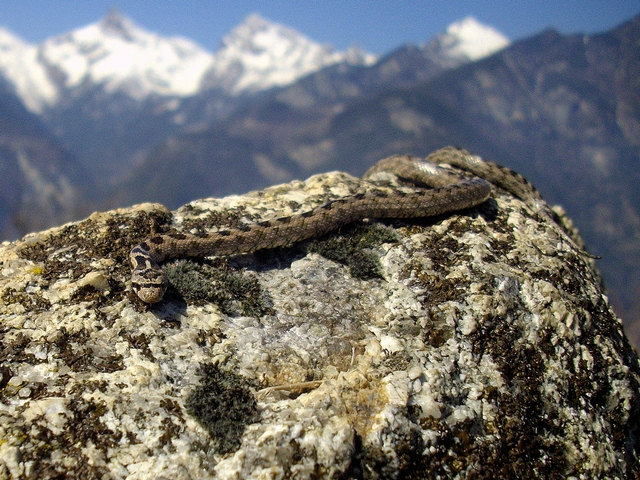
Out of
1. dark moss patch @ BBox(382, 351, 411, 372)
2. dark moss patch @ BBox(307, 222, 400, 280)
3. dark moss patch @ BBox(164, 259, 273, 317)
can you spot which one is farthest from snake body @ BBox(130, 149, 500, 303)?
dark moss patch @ BBox(382, 351, 411, 372)

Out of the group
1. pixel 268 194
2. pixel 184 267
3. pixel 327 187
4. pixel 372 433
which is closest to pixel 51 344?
pixel 184 267

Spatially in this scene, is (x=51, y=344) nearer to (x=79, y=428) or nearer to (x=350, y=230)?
(x=79, y=428)

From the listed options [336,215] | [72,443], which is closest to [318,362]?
[72,443]

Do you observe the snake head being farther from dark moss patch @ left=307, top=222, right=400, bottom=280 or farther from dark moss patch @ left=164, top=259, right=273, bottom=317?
dark moss patch @ left=307, top=222, right=400, bottom=280

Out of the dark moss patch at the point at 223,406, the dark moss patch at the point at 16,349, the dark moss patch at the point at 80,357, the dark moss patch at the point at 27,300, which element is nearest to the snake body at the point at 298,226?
the dark moss patch at the point at 80,357

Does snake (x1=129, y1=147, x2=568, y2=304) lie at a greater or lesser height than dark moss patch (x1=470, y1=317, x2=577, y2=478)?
greater

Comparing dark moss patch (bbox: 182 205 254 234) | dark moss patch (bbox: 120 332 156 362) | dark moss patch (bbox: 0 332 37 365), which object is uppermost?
dark moss patch (bbox: 182 205 254 234)

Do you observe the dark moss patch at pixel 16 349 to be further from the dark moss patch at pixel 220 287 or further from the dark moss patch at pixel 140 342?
the dark moss patch at pixel 220 287
